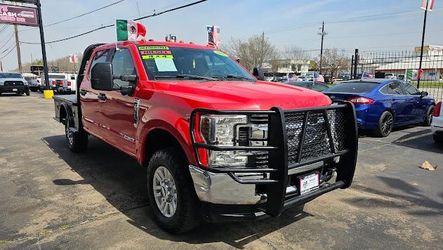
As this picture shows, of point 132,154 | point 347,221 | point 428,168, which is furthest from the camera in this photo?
point 428,168

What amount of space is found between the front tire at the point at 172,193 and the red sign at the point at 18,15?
2644cm

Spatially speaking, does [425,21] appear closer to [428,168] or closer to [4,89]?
[428,168]

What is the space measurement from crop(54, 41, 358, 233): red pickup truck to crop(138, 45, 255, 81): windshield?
2 cm

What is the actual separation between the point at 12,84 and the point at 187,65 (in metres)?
24.5

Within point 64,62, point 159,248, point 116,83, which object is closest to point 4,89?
point 116,83

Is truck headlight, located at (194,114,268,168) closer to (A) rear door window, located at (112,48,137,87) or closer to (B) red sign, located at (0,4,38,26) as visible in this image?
(A) rear door window, located at (112,48,137,87)

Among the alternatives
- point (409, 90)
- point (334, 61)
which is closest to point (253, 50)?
point (334, 61)

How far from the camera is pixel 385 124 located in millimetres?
9125

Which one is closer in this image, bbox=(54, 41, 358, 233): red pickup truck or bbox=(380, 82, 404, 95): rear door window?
bbox=(54, 41, 358, 233): red pickup truck

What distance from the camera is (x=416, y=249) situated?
11.4ft

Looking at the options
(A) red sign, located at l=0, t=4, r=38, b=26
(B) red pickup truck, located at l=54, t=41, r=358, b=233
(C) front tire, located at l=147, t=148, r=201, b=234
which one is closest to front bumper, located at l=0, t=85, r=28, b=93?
(A) red sign, located at l=0, t=4, r=38, b=26

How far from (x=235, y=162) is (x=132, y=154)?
1.91 metres

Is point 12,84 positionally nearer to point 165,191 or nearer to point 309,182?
point 165,191

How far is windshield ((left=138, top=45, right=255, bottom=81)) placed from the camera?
14.7ft
